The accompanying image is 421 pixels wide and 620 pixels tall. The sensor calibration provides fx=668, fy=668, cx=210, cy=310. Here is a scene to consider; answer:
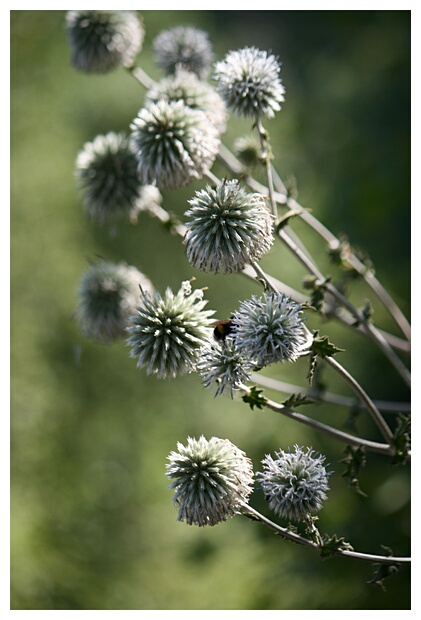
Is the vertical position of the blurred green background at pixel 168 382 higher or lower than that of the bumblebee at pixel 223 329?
higher

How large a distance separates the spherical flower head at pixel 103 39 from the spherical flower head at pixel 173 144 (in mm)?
270

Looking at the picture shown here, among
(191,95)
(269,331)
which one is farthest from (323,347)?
(191,95)

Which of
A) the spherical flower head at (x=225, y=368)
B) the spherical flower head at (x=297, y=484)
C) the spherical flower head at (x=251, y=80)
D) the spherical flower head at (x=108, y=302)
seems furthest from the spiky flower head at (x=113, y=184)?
the spherical flower head at (x=297, y=484)

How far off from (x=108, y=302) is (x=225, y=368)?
1.50 feet

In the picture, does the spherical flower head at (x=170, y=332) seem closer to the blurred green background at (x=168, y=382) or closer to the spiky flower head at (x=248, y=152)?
the spiky flower head at (x=248, y=152)

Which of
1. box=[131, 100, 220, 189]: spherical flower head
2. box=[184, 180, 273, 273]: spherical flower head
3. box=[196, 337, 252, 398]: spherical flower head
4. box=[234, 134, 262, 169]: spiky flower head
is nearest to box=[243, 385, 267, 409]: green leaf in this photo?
box=[196, 337, 252, 398]: spherical flower head

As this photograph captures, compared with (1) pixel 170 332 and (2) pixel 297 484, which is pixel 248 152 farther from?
(2) pixel 297 484

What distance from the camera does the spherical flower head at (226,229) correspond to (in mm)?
792

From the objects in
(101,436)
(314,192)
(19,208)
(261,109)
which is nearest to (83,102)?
(19,208)

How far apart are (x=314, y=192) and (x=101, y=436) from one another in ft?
3.70

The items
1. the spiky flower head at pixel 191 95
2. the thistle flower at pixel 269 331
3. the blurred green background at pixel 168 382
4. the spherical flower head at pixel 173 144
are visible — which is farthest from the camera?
the blurred green background at pixel 168 382

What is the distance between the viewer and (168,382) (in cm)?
228

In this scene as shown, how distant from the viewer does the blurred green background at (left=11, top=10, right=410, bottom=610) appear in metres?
1.74

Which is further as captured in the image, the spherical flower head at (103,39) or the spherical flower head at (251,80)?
the spherical flower head at (103,39)
